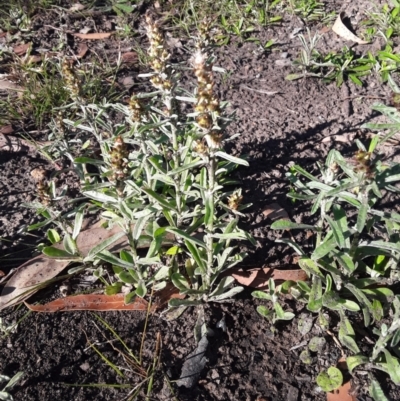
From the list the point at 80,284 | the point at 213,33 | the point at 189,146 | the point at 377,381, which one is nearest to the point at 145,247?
the point at 80,284

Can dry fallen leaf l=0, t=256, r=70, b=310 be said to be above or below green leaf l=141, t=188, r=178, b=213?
below

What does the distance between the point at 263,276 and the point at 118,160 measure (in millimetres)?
1173

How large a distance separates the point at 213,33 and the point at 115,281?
2754 mm

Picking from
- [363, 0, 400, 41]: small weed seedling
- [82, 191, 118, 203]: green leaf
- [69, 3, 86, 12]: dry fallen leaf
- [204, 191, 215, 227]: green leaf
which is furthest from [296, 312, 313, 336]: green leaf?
[69, 3, 86, 12]: dry fallen leaf

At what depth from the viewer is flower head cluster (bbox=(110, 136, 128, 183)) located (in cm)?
209

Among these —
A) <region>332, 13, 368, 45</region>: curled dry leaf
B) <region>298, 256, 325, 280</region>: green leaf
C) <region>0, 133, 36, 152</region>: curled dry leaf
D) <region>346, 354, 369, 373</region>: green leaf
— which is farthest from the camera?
<region>332, 13, 368, 45</region>: curled dry leaf

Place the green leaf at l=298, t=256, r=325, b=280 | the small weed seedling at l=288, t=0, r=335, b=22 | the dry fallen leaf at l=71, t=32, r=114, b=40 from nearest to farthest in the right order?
the green leaf at l=298, t=256, r=325, b=280
the small weed seedling at l=288, t=0, r=335, b=22
the dry fallen leaf at l=71, t=32, r=114, b=40

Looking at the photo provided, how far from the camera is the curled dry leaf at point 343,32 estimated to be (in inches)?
167

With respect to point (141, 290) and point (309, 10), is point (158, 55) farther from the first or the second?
point (309, 10)

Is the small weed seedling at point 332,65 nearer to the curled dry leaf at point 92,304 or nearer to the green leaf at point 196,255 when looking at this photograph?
the green leaf at point 196,255

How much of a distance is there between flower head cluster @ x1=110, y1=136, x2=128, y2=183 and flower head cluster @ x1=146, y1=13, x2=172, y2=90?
564 millimetres

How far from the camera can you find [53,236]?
284 centimetres

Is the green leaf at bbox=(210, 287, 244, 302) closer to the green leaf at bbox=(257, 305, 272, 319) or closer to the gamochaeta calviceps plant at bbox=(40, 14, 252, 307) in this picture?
the gamochaeta calviceps plant at bbox=(40, 14, 252, 307)

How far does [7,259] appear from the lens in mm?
2973
